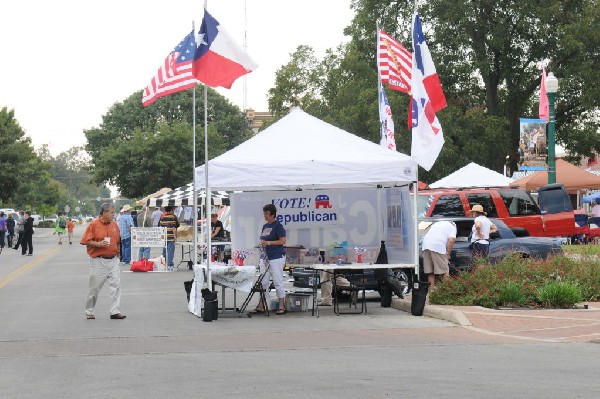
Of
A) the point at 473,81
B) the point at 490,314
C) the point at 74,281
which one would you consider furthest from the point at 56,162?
the point at 490,314

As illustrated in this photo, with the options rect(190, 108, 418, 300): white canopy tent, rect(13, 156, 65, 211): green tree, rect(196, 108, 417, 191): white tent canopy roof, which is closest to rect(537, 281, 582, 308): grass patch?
→ rect(190, 108, 418, 300): white canopy tent

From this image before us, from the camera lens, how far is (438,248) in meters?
17.9

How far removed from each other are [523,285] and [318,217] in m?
4.46

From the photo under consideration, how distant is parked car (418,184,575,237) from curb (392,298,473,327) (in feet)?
24.7

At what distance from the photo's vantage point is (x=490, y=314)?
621 inches

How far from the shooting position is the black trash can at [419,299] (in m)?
16.2

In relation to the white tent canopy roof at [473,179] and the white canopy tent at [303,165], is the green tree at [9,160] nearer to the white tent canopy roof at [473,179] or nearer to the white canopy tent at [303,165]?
the white tent canopy roof at [473,179]

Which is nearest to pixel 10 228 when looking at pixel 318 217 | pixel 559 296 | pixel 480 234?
pixel 318 217

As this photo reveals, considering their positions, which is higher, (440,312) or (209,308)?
(209,308)

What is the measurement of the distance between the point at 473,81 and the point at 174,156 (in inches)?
1292

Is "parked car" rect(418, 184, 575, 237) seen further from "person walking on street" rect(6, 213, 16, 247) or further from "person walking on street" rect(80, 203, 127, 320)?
"person walking on street" rect(6, 213, 16, 247)

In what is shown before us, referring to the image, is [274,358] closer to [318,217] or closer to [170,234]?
[318,217]

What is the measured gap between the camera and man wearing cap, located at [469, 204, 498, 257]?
19.4 m

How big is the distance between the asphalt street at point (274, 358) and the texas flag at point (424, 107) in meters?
2.97
